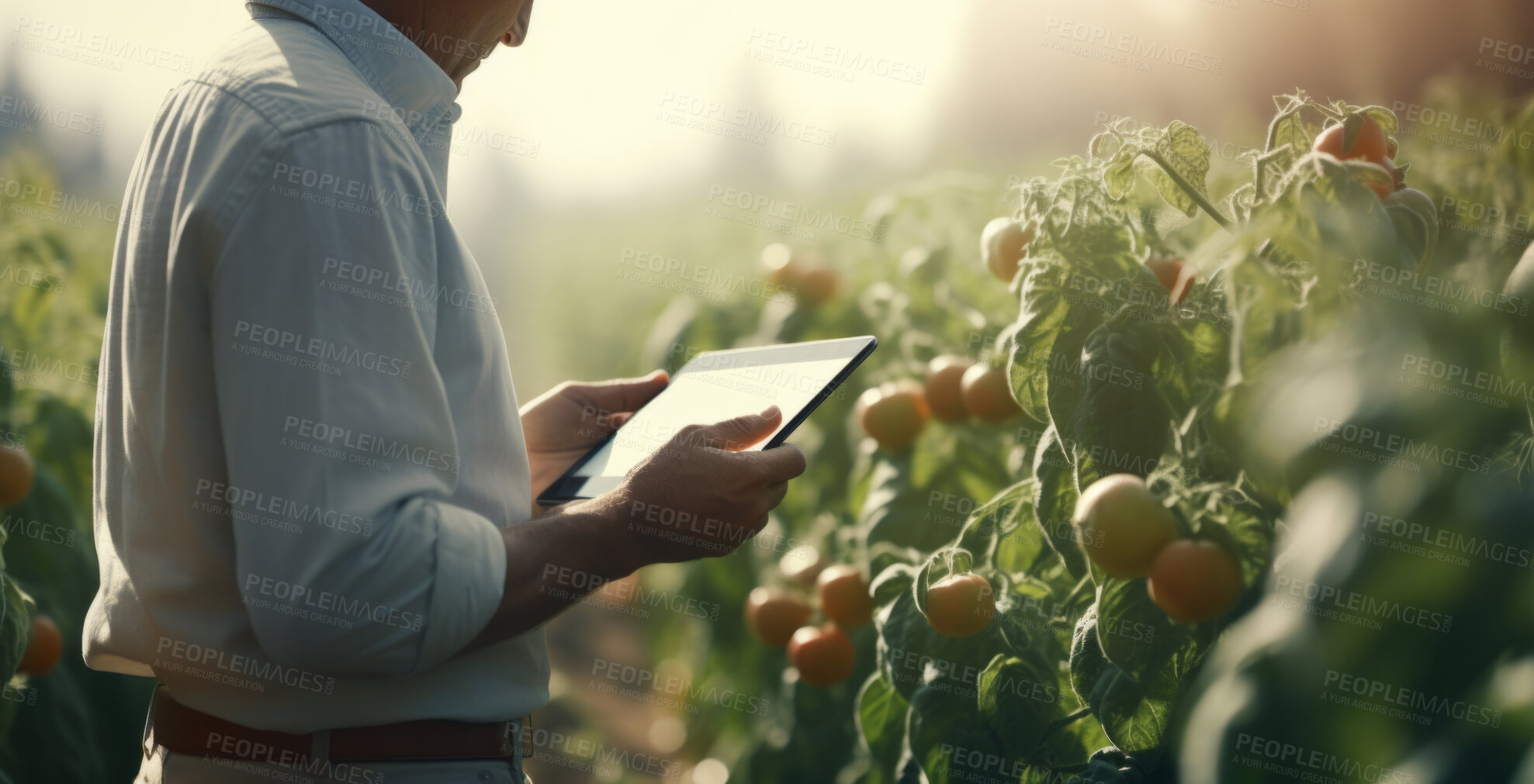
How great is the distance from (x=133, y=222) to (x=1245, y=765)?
0.94 metres

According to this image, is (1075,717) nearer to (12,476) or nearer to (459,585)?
(459,585)

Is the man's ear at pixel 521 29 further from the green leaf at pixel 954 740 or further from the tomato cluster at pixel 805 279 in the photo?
the tomato cluster at pixel 805 279

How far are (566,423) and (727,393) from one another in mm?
295

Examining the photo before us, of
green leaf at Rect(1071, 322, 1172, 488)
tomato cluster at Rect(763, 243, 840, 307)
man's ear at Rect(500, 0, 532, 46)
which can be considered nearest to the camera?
green leaf at Rect(1071, 322, 1172, 488)

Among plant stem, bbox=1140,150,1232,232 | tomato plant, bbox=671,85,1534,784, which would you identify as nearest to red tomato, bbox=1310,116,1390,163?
tomato plant, bbox=671,85,1534,784

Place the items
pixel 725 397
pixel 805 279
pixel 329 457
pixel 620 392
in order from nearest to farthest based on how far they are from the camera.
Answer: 1. pixel 329 457
2. pixel 725 397
3. pixel 620 392
4. pixel 805 279

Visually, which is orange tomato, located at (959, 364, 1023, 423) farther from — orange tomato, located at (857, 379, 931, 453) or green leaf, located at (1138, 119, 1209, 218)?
green leaf, located at (1138, 119, 1209, 218)

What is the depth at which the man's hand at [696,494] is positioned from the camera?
88cm

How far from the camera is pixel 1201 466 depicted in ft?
3.32

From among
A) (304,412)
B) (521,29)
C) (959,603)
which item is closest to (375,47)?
(521,29)

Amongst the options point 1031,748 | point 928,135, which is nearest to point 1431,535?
point 1031,748

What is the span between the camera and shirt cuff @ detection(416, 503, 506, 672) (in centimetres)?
77

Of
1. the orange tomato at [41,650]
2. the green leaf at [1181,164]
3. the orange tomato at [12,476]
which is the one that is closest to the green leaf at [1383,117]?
the green leaf at [1181,164]

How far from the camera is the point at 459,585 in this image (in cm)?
77
